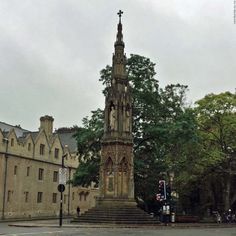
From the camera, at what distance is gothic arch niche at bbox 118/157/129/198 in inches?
1515

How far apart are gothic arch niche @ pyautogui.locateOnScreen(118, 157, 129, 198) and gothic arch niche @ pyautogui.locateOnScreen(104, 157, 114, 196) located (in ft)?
1.95

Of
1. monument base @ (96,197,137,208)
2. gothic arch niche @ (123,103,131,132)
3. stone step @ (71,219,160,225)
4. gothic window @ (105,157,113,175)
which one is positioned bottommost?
stone step @ (71,219,160,225)

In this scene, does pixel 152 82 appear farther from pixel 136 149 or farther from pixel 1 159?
pixel 1 159

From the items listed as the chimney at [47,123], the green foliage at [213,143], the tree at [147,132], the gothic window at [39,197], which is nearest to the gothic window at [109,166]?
the tree at [147,132]

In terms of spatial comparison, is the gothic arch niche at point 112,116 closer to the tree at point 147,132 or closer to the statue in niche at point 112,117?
the statue in niche at point 112,117

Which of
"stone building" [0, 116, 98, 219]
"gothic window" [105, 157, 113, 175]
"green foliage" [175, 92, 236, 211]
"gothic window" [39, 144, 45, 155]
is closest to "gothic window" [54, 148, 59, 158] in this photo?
"stone building" [0, 116, 98, 219]

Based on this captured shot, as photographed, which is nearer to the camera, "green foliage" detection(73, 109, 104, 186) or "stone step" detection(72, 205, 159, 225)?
"stone step" detection(72, 205, 159, 225)

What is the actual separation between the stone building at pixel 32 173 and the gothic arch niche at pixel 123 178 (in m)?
23.0

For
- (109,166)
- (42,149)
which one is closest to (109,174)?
(109,166)

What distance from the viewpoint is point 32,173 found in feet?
208

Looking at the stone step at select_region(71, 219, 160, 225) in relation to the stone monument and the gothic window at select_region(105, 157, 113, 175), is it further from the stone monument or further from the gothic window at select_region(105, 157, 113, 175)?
the gothic window at select_region(105, 157, 113, 175)

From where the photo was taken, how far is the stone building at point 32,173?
57.8 metres

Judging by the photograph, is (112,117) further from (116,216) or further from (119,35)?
(116,216)

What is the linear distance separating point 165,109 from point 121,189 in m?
13.7
